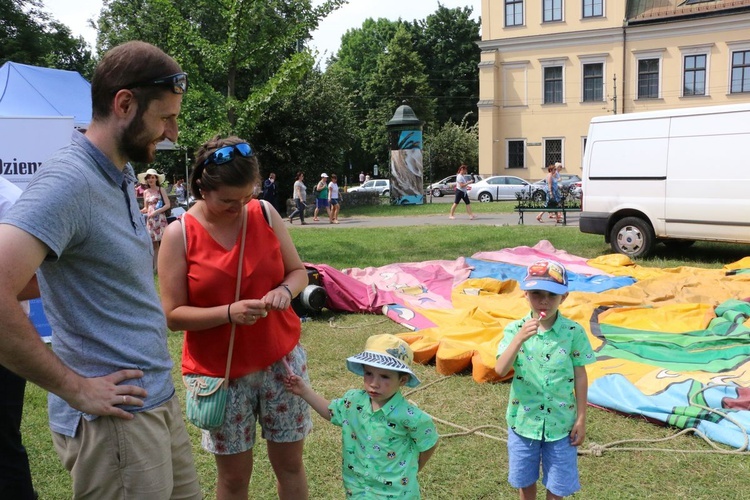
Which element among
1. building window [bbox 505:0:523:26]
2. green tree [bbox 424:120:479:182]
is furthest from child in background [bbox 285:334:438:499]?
green tree [bbox 424:120:479:182]

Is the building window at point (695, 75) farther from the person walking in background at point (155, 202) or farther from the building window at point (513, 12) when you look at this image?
the person walking in background at point (155, 202)

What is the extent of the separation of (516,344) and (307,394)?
3.21ft

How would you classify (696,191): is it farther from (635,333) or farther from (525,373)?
(525,373)

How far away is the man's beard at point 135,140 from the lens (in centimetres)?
193

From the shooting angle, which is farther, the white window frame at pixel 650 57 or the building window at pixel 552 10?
the building window at pixel 552 10

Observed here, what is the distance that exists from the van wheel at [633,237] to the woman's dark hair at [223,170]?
32.3ft

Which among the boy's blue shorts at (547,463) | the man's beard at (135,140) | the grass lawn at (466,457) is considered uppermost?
the man's beard at (135,140)

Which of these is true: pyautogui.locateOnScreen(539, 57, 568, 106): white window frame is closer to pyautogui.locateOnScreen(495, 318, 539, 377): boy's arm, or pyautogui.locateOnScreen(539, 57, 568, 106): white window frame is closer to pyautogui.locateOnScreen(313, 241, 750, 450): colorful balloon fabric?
pyautogui.locateOnScreen(313, 241, 750, 450): colorful balloon fabric

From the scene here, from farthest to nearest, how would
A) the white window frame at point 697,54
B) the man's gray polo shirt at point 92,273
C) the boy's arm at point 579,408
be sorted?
1. the white window frame at point 697,54
2. the boy's arm at point 579,408
3. the man's gray polo shirt at point 92,273

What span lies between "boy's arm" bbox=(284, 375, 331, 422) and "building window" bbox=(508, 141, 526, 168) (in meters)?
38.1

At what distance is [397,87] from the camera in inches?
2126

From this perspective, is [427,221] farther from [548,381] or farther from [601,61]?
[601,61]

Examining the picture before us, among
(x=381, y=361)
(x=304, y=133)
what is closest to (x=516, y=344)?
(x=381, y=361)

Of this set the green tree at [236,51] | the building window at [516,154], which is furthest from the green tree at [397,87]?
the green tree at [236,51]
